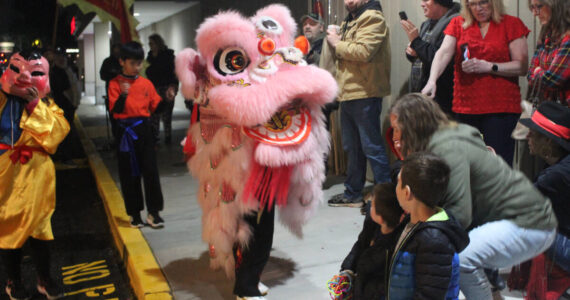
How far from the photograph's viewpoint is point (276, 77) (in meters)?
3.35

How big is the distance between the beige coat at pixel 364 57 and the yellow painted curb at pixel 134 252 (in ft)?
7.54

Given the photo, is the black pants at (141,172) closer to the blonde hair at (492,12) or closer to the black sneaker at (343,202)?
the black sneaker at (343,202)

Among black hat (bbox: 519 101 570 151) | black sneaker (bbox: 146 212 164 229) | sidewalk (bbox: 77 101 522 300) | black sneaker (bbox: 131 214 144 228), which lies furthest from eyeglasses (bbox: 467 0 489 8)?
black sneaker (bbox: 131 214 144 228)

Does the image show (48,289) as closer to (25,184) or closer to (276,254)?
(25,184)

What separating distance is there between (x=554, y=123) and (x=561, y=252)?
682mm

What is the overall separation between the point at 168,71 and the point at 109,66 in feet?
4.19

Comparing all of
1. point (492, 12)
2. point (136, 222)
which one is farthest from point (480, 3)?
point (136, 222)

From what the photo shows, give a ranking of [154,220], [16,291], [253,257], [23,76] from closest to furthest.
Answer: [253,257], [23,76], [16,291], [154,220]

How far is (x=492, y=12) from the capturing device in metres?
4.23

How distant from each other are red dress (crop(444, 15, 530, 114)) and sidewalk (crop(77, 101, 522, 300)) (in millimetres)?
1431

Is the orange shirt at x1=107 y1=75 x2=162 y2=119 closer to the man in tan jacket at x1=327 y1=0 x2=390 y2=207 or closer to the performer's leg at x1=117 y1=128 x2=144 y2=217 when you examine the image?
the performer's leg at x1=117 y1=128 x2=144 y2=217

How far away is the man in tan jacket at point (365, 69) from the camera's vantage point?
5.26 m

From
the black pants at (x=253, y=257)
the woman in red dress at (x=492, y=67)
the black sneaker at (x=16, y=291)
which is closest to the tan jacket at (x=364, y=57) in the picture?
the woman in red dress at (x=492, y=67)

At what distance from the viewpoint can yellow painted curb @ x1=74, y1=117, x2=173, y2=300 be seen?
405cm
